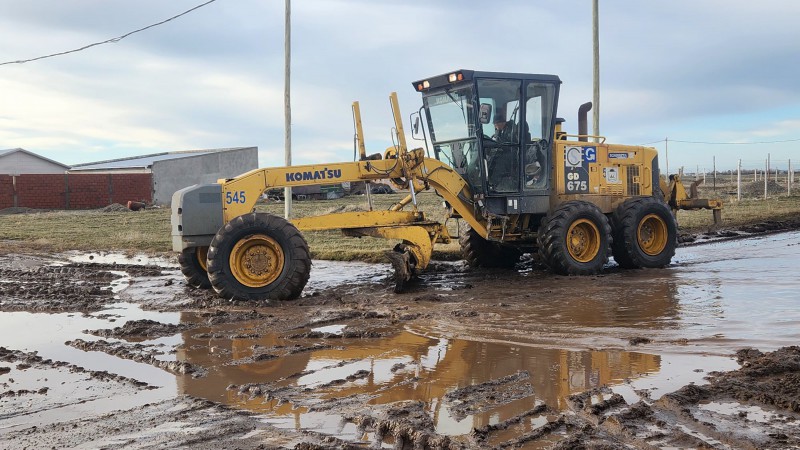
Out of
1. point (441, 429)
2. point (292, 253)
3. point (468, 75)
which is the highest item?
point (468, 75)

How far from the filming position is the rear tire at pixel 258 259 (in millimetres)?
10219

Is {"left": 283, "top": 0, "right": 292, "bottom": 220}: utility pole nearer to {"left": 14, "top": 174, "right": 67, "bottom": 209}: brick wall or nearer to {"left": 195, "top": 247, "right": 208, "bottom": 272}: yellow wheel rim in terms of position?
{"left": 195, "top": 247, "right": 208, "bottom": 272}: yellow wheel rim

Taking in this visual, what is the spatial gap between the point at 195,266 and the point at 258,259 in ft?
5.22

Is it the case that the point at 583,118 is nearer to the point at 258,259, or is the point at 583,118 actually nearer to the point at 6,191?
the point at 258,259

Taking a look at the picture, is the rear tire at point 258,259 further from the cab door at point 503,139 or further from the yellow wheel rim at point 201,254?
the cab door at point 503,139

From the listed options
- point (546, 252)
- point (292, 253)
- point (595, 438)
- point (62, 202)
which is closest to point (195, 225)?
point (292, 253)

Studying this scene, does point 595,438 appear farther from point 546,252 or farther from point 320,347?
point 546,252

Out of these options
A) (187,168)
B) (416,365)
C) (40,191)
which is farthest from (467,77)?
(187,168)

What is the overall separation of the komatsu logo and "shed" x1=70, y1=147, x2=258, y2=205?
35.0 meters

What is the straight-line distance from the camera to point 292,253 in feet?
34.0

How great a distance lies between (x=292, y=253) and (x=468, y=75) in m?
4.10

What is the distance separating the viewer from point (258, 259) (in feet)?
34.4

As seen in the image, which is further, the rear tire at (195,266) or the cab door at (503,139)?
the cab door at (503,139)

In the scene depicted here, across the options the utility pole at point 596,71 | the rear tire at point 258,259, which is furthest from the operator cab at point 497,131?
the utility pole at point 596,71
